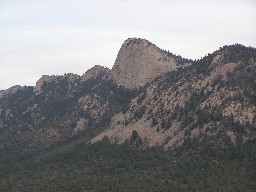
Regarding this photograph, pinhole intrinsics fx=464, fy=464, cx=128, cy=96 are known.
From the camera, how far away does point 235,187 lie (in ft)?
642

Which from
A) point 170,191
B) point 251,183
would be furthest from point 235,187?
point 170,191

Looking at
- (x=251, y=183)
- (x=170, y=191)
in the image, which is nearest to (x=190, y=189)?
(x=170, y=191)

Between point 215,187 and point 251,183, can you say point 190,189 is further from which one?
point 251,183

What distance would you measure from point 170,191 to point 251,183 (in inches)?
1372

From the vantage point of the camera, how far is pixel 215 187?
198 meters

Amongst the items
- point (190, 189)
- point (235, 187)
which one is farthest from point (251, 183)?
point (190, 189)

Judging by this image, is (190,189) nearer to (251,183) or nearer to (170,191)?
(170,191)

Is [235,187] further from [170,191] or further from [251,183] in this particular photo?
[170,191]

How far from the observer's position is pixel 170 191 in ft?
653

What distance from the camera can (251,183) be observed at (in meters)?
199

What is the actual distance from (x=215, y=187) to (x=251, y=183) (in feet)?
51.6

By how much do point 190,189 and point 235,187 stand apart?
1891 centimetres

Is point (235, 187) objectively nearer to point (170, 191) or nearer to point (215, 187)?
point (215, 187)
